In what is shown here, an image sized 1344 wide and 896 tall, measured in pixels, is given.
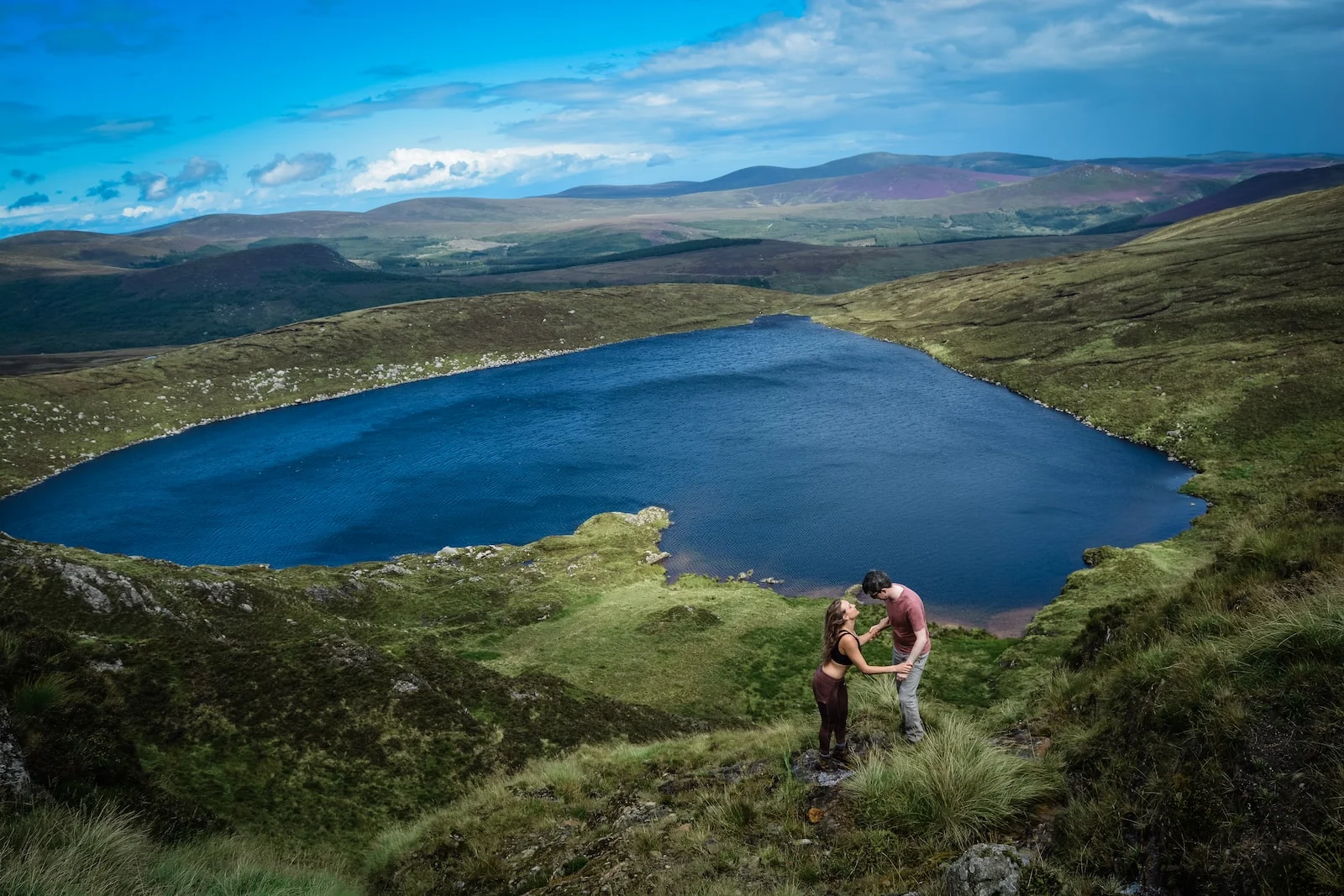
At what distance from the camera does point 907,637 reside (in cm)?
1508

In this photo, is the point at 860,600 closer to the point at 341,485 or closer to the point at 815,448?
the point at 815,448

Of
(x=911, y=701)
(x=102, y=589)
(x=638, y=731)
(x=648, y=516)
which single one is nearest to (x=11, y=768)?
(x=911, y=701)

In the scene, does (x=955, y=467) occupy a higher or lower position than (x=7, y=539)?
lower

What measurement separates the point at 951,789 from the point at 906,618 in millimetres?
3514

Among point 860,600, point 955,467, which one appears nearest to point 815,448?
point 955,467

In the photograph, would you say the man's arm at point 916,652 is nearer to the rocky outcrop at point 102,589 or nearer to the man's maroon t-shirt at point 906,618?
the man's maroon t-shirt at point 906,618

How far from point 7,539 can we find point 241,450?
266 ft

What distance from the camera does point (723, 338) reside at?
190375mm

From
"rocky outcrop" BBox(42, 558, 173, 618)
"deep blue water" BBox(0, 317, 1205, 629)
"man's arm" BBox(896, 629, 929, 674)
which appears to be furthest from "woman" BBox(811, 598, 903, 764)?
"deep blue water" BBox(0, 317, 1205, 629)

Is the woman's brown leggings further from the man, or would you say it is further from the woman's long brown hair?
the man

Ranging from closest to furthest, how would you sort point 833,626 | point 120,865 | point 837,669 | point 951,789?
point 120,865
point 951,789
point 833,626
point 837,669

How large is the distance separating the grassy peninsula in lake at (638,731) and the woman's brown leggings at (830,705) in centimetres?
105

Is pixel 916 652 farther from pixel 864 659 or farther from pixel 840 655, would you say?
pixel 840 655

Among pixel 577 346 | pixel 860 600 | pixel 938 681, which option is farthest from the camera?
pixel 577 346
